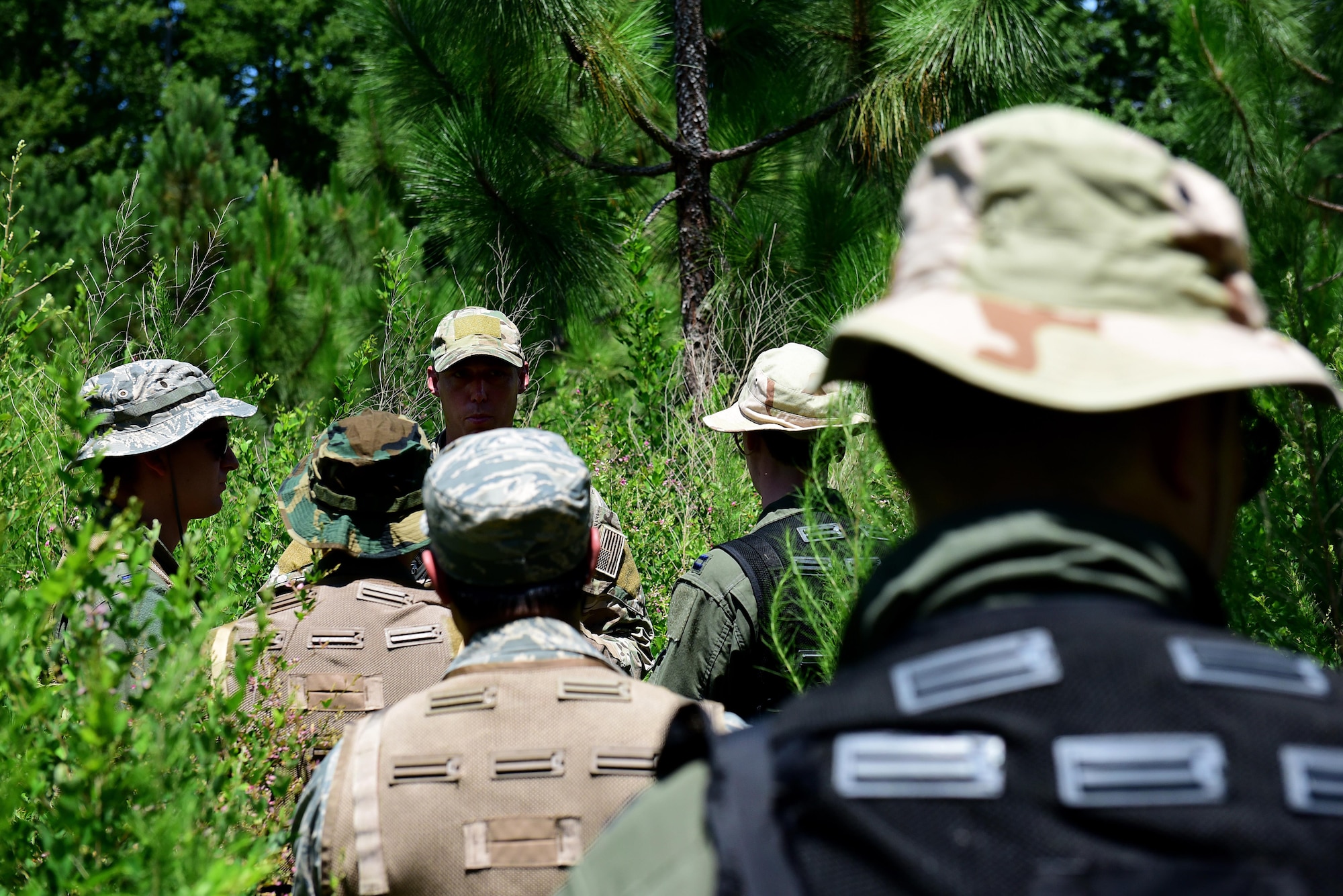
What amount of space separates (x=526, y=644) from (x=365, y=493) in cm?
104

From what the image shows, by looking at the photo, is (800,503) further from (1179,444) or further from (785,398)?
(1179,444)

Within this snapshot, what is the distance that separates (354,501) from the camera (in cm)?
256

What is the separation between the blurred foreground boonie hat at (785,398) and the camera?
9.23ft

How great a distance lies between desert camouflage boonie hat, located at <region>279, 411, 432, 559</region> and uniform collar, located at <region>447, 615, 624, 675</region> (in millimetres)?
846

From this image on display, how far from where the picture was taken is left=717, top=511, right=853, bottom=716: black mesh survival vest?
2551 mm

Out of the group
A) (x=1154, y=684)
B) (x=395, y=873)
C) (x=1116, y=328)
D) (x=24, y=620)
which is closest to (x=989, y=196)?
(x=1116, y=328)

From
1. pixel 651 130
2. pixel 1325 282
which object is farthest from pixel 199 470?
pixel 651 130

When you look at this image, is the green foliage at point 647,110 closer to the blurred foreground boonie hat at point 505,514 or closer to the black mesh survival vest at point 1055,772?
the blurred foreground boonie hat at point 505,514

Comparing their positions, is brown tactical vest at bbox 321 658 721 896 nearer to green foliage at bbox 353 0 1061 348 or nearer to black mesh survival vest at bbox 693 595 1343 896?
black mesh survival vest at bbox 693 595 1343 896

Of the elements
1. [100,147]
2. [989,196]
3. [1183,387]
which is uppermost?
[989,196]

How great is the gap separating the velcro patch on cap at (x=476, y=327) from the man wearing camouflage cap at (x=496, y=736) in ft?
7.80

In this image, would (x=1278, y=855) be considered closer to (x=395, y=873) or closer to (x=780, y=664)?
(x=395, y=873)

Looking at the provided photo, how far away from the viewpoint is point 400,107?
8.68 meters

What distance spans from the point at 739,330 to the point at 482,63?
8.35 ft
